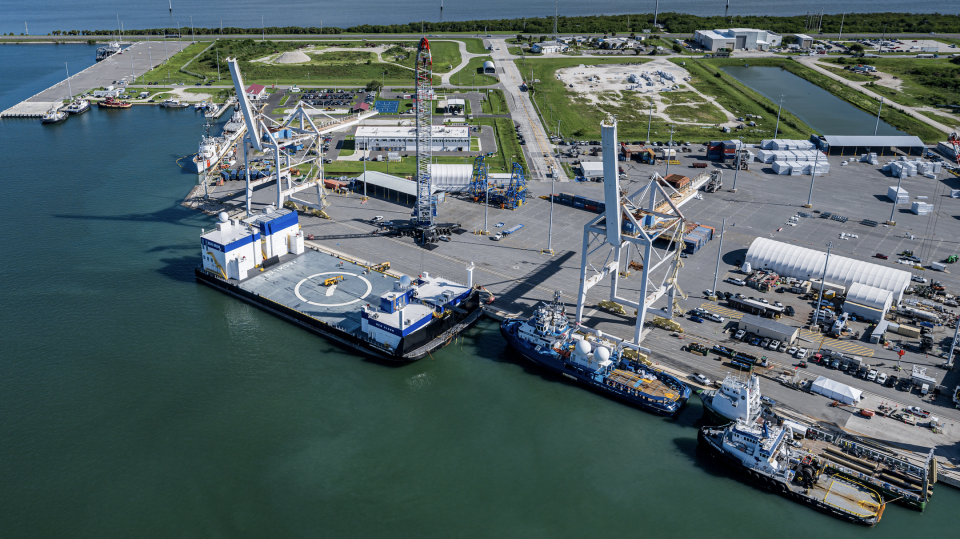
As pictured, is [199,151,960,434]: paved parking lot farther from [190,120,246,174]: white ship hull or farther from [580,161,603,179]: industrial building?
[190,120,246,174]: white ship hull

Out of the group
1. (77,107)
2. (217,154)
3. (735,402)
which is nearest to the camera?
(735,402)

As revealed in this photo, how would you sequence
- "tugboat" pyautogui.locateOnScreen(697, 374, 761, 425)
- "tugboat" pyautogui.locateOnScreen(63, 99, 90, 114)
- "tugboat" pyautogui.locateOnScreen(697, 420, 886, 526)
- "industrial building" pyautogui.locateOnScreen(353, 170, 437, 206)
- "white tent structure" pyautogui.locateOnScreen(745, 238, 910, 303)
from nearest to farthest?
1. "tugboat" pyautogui.locateOnScreen(697, 420, 886, 526)
2. "tugboat" pyautogui.locateOnScreen(697, 374, 761, 425)
3. "white tent structure" pyautogui.locateOnScreen(745, 238, 910, 303)
4. "industrial building" pyautogui.locateOnScreen(353, 170, 437, 206)
5. "tugboat" pyautogui.locateOnScreen(63, 99, 90, 114)

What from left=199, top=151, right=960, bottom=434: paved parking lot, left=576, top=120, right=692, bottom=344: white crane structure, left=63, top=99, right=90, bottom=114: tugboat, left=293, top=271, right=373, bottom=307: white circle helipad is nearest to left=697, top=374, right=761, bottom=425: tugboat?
left=199, top=151, right=960, bottom=434: paved parking lot

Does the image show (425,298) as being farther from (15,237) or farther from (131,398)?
(15,237)

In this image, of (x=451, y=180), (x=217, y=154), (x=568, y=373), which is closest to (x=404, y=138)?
(x=451, y=180)

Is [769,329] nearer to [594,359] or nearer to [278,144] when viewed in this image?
[594,359]

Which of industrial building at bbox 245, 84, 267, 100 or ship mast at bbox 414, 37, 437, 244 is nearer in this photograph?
ship mast at bbox 414, 37, 437, 244

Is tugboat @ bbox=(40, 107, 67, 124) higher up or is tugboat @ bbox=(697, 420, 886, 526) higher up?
tugboat @ bbox=(40, 107, 67, 124)
